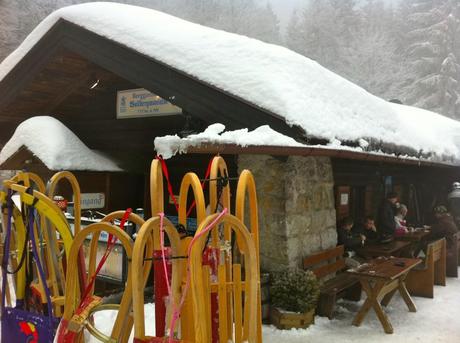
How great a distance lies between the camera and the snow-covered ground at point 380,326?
5.30 m

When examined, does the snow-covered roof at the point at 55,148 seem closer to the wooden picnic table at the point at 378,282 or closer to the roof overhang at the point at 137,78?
the roof overhang at the point at 137,78

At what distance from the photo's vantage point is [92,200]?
784 centimetres

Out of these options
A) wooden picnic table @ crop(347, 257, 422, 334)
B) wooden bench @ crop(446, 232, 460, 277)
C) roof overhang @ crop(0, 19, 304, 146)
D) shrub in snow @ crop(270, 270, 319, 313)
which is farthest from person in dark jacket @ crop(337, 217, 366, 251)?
wooden bench @ crop(446, 232, 460, 277)

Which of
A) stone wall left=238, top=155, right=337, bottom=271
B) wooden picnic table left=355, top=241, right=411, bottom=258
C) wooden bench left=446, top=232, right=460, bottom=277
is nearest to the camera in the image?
stone wall left=238, top=155, right=337, bottom=271

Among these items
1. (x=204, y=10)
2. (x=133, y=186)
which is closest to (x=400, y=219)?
(x=133, y=186)

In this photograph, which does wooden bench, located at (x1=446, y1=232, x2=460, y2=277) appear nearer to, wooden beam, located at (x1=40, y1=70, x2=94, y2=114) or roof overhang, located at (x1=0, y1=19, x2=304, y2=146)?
roof overhang, located at (x1=0, y1=19, x2=304, y2=146)

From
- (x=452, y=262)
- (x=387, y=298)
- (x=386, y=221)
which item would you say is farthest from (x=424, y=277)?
(x=452, y=262)

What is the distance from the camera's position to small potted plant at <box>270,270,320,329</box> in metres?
5.50

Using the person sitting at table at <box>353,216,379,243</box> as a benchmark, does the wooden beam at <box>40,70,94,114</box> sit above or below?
above

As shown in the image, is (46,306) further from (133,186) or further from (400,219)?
(400,219)

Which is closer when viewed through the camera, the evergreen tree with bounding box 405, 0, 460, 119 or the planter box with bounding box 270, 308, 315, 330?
the planter box with bounding box 270, 308, 315, 330

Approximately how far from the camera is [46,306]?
3047 millimetres

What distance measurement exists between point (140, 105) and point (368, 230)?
5.00 metres

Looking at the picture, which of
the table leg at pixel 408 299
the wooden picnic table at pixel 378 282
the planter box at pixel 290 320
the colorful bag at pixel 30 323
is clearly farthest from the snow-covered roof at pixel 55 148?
the table leg at pixel 408 299
